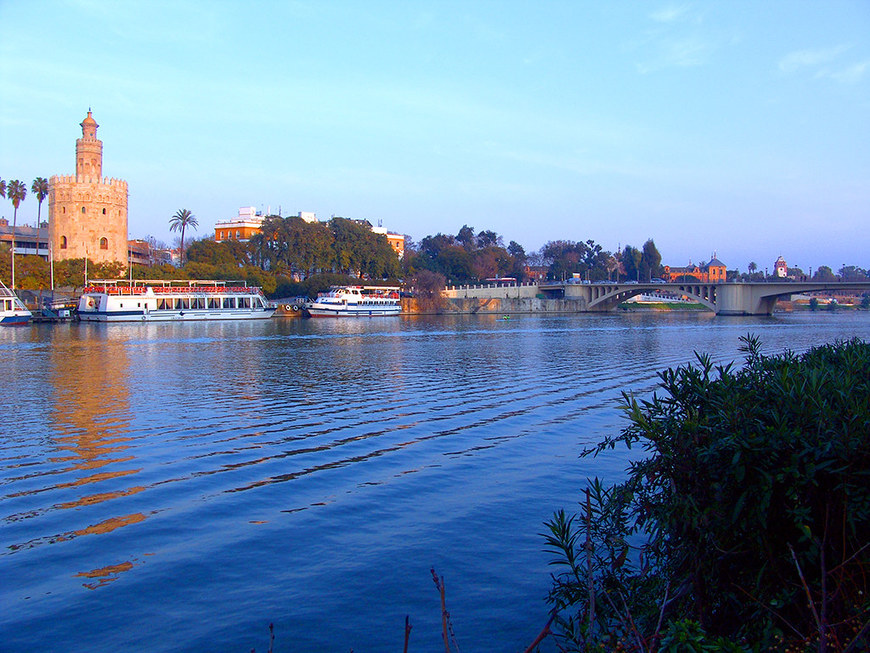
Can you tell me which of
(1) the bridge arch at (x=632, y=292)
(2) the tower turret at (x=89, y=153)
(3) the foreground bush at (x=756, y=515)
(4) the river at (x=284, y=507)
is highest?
(2) the tower turret at (x=89, y=153)

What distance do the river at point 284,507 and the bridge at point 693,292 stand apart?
228 ft

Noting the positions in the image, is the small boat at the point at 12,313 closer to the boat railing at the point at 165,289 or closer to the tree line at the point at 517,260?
the boat railing at the point at 165,289

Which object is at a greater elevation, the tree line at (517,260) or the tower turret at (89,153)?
the tower turret at (89,153)

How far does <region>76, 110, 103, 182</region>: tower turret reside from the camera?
8669 centimetres

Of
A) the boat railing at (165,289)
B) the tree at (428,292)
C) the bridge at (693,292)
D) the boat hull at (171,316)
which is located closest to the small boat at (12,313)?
the boat hull at (171,316)

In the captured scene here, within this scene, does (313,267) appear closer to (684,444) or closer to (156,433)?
(156,433)

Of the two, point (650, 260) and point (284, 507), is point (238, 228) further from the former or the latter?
point (284, 507)

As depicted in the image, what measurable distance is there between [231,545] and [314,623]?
7.47ft

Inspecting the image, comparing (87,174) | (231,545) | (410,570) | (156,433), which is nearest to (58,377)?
(156,433)

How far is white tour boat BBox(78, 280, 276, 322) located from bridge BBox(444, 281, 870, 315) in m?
36.8

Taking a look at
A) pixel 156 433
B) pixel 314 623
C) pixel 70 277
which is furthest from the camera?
pixel 70 277

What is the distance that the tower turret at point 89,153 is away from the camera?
86.7 metres

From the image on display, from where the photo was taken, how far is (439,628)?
6.69 metres

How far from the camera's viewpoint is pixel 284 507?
1001 centimetres
